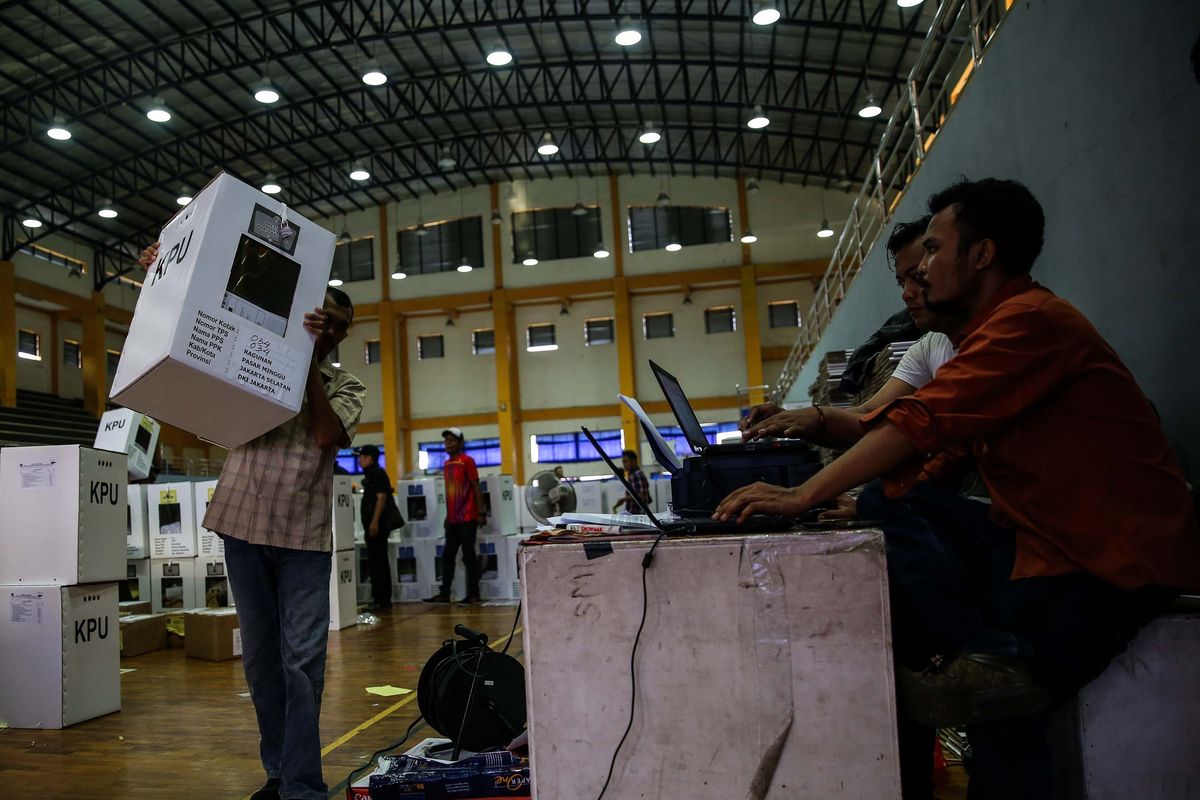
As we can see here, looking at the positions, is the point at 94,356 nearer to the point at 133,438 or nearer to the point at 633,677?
the point at 133,438

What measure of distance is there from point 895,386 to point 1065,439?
3.68 ft

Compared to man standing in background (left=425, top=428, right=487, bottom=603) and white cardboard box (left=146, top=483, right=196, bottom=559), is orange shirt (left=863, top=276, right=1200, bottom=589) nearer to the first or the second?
man standing in background (left=425, top=428, right=487, bottom=603)

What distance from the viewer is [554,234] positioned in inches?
806

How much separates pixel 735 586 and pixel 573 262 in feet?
62.9

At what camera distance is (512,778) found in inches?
83.7

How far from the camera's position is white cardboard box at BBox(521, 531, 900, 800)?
1.38 meters

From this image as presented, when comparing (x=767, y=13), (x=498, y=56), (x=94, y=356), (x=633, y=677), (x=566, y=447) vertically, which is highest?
(x=498, y=56)

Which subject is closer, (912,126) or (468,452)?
(912,126)

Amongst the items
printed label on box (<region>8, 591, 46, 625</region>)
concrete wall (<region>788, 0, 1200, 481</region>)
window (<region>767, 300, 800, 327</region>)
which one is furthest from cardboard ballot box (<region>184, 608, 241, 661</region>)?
window (<region>767, 300, 800, 327</region>)

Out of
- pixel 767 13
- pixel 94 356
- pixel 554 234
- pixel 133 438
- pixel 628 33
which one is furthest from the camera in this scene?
pixel 554 234

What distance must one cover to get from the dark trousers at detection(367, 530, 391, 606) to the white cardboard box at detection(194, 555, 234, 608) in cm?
154

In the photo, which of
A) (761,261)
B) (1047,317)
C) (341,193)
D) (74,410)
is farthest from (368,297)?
(1047,317)

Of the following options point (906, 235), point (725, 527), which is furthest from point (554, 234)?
point (725, 527)

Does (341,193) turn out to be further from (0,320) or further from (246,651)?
(246,651)
